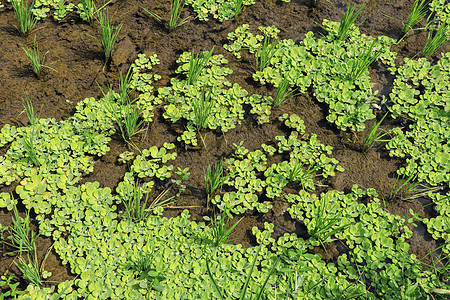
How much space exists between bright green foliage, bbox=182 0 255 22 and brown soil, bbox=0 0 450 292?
2.3 inches

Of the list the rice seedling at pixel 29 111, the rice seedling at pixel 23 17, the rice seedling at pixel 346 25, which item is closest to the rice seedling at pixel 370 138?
the rice seedling at pixel 346 25

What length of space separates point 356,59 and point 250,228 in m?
1.77

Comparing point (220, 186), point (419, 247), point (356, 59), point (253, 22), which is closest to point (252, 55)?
point (253, 22)

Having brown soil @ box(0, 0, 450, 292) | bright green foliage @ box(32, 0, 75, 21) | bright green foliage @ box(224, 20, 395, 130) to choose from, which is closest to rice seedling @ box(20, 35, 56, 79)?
brown soil @ box(0, 0, 450, 292)

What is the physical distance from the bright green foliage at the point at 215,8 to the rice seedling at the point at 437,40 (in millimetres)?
1727

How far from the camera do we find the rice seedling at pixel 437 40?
322 centimetres

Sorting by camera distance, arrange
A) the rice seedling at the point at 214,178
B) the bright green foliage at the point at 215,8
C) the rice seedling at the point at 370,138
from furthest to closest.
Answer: the bright green foliage at the point at 215,8 < the rice seedling at the point at 370,138 < the rice seedling at the point at 214,178

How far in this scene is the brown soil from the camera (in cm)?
267

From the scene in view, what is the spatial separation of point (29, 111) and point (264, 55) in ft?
6.09

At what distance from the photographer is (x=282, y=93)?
116 inches

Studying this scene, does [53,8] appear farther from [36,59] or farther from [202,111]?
[202,111]

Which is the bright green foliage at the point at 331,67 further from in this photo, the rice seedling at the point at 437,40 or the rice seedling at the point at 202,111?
the rice seedling at the point at 202,111

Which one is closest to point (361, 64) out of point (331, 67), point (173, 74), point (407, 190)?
point (331, 67)

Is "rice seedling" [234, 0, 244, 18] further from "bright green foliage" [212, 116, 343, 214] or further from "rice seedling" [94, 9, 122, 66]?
"bright green foliage" [212, 116, 343, 214]
